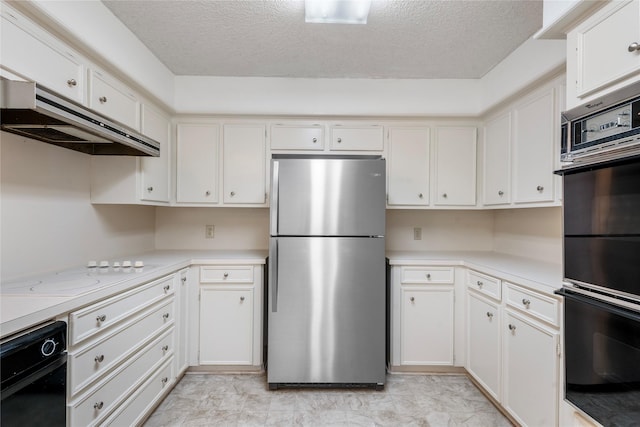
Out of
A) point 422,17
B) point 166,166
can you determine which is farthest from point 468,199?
point 166,166

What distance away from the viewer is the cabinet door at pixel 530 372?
1.48m

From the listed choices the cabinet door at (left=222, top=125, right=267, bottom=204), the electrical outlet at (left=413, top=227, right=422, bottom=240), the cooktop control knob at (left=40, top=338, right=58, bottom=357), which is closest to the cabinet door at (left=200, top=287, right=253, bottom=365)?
the cabinet door at (left=222, top=125, right=267, bottom=204)

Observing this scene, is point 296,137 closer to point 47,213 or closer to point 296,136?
point 296,136

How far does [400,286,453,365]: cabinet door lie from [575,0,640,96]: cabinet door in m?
1.64

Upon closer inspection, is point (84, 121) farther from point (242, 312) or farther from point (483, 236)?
point (483, 236)

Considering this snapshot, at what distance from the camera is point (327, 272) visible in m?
2.13

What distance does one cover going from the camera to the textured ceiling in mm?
1735

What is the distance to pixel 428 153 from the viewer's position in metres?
2.65

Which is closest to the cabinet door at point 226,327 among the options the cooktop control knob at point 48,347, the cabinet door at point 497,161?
the cooktop control knob at point 48,347

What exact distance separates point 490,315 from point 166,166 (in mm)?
2644

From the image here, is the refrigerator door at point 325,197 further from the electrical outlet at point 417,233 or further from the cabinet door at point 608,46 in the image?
the cabinet door at point 608,46

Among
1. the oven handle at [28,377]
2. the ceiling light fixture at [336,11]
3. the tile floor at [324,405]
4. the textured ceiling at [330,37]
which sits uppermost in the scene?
the textured ceiling at [330,37]

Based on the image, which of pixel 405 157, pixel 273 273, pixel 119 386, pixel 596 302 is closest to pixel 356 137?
pixel 405 157

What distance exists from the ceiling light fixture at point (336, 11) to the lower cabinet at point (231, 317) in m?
1.73
